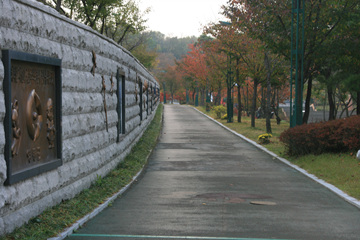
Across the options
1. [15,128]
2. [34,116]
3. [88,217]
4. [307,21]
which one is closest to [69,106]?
[34,116]

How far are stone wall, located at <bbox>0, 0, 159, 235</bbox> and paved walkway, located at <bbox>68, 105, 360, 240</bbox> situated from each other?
0.84m

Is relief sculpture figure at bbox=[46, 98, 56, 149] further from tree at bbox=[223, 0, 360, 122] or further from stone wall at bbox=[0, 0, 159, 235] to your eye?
tree at bbox=[223, 0, 360, 122]

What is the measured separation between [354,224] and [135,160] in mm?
8180

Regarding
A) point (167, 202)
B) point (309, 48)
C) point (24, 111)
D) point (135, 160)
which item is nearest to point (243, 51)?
point (309, 48)

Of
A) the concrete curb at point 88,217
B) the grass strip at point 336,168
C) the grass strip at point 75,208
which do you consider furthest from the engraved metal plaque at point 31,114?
the grass strip at point 336,168

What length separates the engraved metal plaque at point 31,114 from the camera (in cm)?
621

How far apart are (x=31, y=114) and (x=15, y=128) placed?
571mm

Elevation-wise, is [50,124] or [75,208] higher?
[50,124]

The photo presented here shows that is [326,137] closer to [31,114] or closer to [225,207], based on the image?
[225,207]

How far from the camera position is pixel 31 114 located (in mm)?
6969

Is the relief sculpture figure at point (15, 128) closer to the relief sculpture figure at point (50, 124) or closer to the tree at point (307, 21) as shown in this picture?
the relief sculpture figure at point (50, 124)

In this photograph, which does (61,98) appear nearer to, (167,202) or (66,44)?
(66,44)

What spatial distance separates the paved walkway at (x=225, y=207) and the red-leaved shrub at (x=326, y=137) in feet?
3.23

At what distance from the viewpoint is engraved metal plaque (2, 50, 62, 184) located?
6210 millimetres
